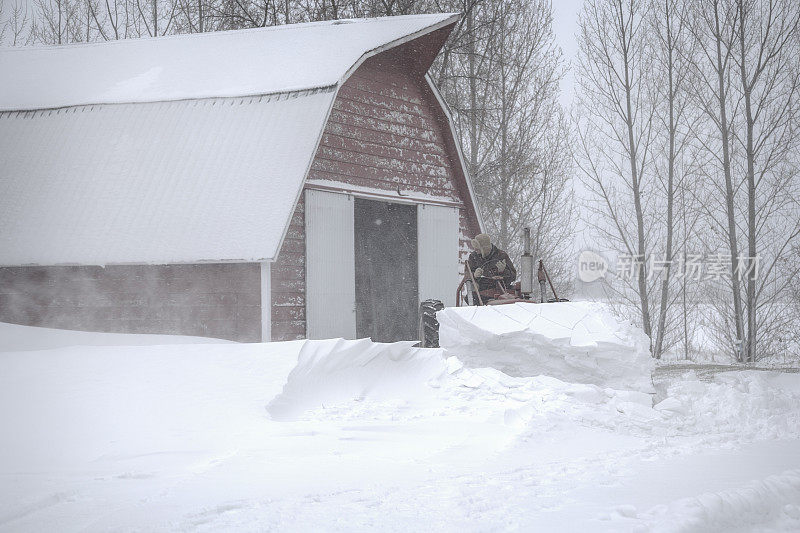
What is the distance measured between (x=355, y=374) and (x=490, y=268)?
3.53 metres

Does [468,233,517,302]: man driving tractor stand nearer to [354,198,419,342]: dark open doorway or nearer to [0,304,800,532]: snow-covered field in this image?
[0,304,800,532]: snow-covered field

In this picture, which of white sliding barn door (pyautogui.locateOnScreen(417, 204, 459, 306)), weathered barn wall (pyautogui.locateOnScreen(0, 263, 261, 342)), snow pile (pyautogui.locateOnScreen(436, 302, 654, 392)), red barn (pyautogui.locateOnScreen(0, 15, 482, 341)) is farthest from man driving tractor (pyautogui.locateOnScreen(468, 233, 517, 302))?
weathered barn wall (pyautogui.locateOnScreen(0, 263, 261, 342))

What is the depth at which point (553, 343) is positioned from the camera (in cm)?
980

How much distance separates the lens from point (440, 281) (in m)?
15.7

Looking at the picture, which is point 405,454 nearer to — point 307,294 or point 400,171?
point 307,294

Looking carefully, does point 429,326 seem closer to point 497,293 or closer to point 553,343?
point 497,293

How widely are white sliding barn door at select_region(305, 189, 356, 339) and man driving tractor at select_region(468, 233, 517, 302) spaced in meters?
2.47

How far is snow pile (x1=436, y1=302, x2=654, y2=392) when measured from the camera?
9773mm

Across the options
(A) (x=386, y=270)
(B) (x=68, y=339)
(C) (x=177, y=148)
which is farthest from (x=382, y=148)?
(B) (x=68, y=339)

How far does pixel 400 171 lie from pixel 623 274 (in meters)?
8.61

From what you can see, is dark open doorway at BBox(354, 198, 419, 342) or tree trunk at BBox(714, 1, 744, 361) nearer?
dark open doorway at BBox(354, 198, 419, 342)

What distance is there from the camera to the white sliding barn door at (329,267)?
13.5m

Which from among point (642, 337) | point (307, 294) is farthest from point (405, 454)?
point (307, 294)

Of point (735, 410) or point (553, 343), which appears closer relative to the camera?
point (735, 410)
